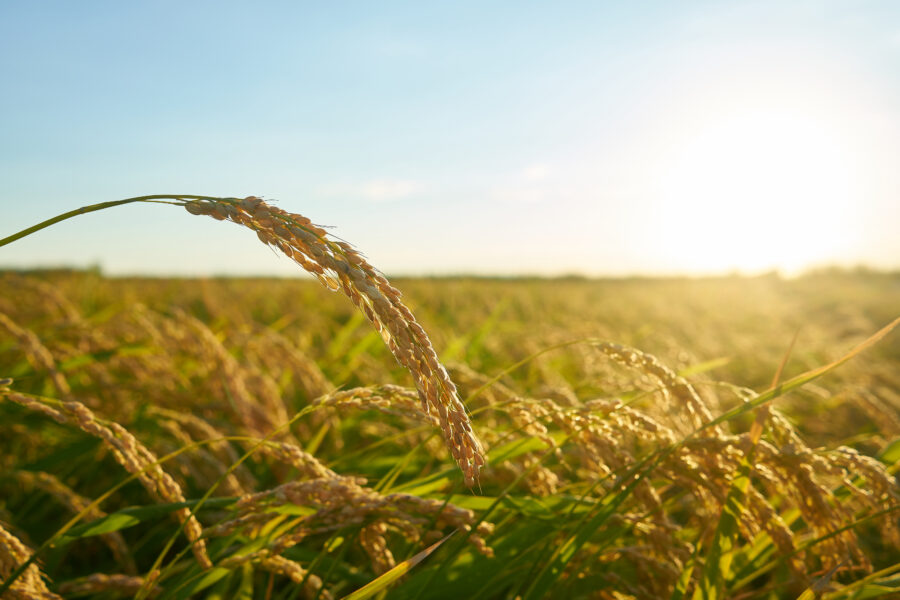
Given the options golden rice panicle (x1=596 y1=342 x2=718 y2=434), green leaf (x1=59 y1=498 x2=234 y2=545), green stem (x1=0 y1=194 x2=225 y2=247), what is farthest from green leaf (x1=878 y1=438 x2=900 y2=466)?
green stem (x1=0 y1=194 x2=225 y2=247)

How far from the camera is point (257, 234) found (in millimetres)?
833

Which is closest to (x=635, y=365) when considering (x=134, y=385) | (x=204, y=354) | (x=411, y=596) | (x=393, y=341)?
(x=393, y=341)

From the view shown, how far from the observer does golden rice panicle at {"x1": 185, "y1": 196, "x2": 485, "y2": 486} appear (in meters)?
0.76

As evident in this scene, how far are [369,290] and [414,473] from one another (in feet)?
6.96

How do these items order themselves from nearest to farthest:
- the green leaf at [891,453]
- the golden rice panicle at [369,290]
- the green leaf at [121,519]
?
the golden rice panicle at [369,290], the green leaf at [121,519], the green leaf at [891,453]

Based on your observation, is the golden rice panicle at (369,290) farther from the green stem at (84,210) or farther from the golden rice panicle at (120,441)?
the golden rice panicle at (120,441)

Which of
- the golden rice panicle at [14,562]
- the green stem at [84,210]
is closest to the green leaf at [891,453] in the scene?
the green stem at [84,210]

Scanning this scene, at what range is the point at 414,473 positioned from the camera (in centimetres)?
270

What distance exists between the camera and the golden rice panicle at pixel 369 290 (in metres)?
0.76

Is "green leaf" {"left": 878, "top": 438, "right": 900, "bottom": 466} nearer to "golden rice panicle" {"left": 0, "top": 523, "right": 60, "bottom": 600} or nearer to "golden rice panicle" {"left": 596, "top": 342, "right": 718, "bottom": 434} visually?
"golden rice panicle" {"left": 596, "top": 342, "right": 718, "bottom": 434}

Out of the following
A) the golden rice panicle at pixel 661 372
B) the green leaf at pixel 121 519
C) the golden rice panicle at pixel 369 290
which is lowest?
the green leaf at pixel 121 519

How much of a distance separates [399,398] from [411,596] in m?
0.57

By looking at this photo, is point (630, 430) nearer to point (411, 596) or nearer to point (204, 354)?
point (411, 596)

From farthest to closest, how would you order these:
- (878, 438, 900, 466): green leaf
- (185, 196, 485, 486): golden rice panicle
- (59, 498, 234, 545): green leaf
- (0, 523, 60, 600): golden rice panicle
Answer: (878, 438, 900, 466): green leaf, (59, 498, 234, 545): green leaf, (0, 523, 60, 600): golden rice panicle, (185, 196, 485, 486): golden rice panicle
